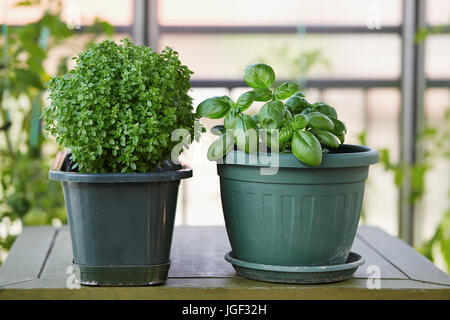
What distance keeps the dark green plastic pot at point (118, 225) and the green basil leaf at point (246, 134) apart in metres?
0.12

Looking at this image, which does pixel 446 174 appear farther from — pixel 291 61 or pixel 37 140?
pixel 37 140

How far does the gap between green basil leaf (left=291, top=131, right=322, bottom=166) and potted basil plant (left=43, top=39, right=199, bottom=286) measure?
0.21m

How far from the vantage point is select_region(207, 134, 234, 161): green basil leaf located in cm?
105

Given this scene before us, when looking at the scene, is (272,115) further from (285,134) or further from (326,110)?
(326,110)

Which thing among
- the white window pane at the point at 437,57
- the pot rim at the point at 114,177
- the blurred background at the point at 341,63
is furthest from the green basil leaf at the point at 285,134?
the white window pane at the point at 437,57

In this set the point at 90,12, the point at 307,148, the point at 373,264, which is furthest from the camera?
the point at 90,12

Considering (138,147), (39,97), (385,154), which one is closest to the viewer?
(138,147)

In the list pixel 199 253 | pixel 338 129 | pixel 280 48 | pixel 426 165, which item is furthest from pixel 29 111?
pixel 426 165

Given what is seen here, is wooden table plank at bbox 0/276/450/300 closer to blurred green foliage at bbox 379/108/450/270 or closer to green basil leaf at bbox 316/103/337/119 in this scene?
green basil leaf at bbox 316/103/337/119

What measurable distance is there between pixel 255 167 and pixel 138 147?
0.20 metres

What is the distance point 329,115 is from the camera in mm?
1117

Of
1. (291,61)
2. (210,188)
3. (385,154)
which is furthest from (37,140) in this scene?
(385,154)

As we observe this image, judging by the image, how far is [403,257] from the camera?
4.17 ft

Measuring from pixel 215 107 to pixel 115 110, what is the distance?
190mm
